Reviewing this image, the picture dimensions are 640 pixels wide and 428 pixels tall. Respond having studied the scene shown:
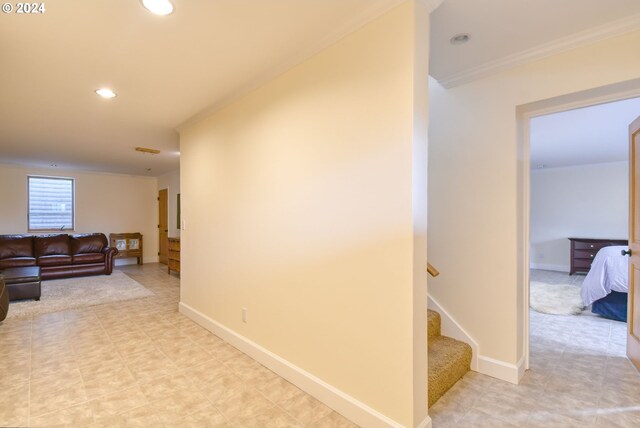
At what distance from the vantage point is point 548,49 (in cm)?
199

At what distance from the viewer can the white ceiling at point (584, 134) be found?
343 cm

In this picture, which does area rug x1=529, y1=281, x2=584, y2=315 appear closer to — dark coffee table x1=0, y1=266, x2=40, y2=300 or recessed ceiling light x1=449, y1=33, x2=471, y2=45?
recessed ceiling light x1=449, y1=33, x2=471, y2=45

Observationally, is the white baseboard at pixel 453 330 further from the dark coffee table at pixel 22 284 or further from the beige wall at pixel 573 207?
the beige wall at pixel 573 207

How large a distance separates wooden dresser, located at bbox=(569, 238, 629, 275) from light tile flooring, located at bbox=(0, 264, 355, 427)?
670cm

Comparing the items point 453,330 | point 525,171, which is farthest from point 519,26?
point 453,330

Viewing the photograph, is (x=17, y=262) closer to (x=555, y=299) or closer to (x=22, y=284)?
(x=22, y=284)

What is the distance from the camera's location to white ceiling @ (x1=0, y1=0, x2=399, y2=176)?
5.56 feet

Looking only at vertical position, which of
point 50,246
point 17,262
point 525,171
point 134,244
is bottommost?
point 17,262

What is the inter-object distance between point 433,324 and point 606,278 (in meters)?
2.81

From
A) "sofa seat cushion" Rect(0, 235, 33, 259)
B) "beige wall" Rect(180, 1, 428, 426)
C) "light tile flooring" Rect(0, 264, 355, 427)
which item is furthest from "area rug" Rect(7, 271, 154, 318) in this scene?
"beige wall" Rect(180, 1, 428, 426)

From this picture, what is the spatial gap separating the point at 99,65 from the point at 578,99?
3.41m

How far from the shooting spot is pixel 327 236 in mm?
1961

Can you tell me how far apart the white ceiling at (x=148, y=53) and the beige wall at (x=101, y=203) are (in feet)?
12.2

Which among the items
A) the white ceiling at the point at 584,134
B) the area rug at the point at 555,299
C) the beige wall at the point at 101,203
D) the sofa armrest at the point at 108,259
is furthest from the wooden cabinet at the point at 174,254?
the white ceiling at the point at 584,134
